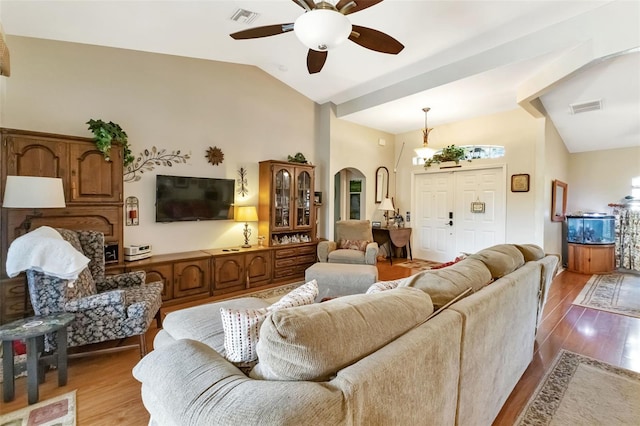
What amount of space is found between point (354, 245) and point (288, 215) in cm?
120

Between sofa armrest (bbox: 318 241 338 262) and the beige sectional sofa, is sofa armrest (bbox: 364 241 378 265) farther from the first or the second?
the beige sectional sofa

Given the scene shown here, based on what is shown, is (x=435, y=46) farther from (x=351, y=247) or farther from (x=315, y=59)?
(x=351, y=247)

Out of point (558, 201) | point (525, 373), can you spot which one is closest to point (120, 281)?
point (525, 373)

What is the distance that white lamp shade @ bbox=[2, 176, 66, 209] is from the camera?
2268 mm

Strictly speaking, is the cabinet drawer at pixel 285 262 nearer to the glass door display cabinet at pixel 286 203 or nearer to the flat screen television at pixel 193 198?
the glass door display cabinet at pixel 286 203

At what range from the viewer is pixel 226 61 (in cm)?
428

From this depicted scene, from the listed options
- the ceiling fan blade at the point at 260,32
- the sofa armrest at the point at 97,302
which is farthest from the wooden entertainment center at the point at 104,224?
the ceiling fan blade at the point at 260,32

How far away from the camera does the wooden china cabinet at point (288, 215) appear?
178 inches

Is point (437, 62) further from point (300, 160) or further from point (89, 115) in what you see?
point (89, 115)

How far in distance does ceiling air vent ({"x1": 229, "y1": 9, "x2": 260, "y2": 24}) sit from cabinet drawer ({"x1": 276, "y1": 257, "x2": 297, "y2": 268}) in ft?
10.4

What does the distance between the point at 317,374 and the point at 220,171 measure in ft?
12.9

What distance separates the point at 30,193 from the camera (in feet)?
7.54

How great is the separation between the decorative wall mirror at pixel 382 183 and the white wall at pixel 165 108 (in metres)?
1.94

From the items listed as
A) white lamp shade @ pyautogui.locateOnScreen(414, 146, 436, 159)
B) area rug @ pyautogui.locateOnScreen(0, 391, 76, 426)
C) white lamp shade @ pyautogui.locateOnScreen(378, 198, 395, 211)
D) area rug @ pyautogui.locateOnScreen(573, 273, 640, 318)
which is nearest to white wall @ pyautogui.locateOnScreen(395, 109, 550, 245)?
area rug @ pyautogui.locateOnScreen(573, 273, 640, 318)
